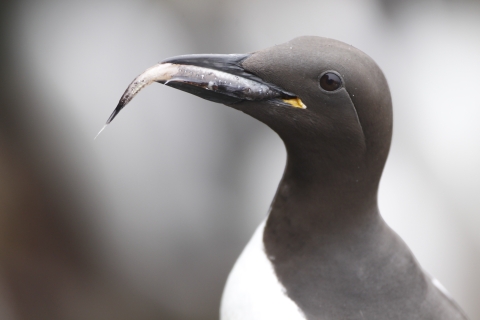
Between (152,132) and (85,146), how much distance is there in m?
0.37

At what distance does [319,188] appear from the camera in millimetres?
1375

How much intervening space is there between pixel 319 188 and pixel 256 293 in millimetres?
324

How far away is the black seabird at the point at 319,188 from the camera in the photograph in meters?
1.18

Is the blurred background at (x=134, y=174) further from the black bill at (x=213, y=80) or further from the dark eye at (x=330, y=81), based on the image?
the dark eye at (x=330, y=81)

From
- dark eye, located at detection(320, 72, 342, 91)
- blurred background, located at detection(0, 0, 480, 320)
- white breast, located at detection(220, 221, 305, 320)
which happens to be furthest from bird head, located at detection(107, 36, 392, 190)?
blurred background, located at detection(0, 0, 480, 320)

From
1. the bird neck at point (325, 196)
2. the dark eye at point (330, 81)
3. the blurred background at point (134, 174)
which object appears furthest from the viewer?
the blurred background at point (134, 174)

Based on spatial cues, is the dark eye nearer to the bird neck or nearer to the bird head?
the bird head

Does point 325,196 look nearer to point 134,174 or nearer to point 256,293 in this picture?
point 256,293

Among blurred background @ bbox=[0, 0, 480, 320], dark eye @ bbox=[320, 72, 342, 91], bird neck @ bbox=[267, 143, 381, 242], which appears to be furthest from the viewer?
blurred background @ bbox=[0, 0, 480, 320]

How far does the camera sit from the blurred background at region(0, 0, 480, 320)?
291 cm

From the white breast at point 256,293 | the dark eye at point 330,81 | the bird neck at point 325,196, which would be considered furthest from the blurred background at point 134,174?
the dark eye at point 330,81

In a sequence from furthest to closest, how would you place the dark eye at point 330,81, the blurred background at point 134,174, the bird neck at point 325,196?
1. the blurred background at point 134,174
2. the bird neck at point 325,196
3. the dark eye at point 330,81

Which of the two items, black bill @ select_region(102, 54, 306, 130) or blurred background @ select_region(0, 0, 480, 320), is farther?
blurred background @ select_region(0, 0, 480, 320)

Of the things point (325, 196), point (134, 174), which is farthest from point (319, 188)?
point (134, 174)
